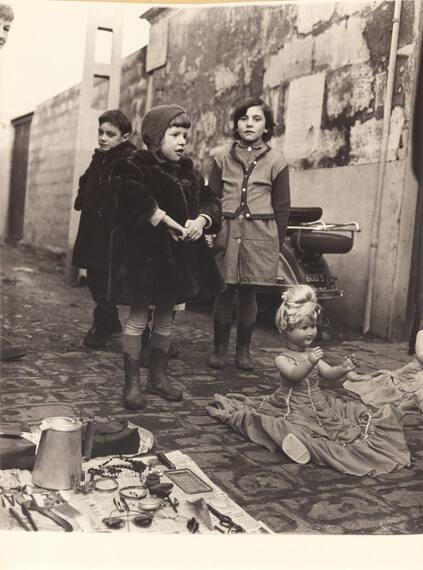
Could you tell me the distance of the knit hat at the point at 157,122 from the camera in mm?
1958

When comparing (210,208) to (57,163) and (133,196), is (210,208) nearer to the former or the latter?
(133,196)

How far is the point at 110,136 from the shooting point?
2559 millimetres

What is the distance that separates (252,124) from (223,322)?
790 millimetres

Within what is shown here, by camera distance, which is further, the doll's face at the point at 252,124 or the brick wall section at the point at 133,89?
the brick wall section at the point at 133,89

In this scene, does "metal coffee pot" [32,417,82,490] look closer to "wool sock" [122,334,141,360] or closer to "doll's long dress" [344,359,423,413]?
"wool sock" [122,334,141,360]

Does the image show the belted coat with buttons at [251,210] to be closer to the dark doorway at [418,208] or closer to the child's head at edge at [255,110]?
the child's head at edge at [255,110]

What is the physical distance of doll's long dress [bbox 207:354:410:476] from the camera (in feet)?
5.61

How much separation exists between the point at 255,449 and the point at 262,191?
116cm

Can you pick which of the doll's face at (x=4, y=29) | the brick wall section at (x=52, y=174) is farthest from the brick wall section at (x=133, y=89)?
the doll's face at (x=4, y=29)

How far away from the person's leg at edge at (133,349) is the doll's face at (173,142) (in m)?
0.48

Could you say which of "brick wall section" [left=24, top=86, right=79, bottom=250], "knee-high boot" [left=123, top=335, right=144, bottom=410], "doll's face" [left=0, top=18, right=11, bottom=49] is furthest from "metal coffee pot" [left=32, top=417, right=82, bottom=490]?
"brick wall section" [left=24, top=86, right=79, bottom=250]

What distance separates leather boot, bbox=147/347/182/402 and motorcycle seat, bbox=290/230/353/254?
3.91 ft

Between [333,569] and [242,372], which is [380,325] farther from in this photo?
[333,569]

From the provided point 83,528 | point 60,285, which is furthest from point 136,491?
point 60,285
